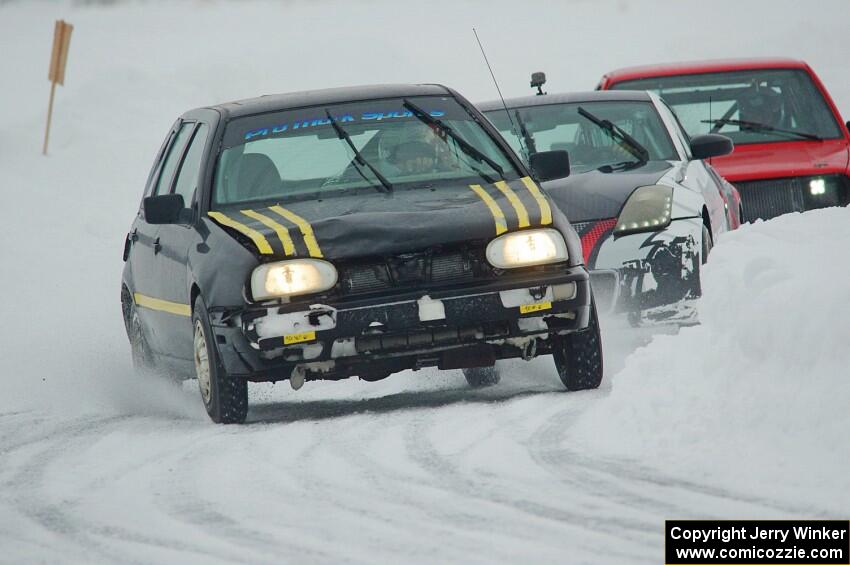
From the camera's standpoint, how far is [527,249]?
7.75 m

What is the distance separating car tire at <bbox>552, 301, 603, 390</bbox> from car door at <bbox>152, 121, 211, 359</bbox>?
1731 mm

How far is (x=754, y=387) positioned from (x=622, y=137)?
4689mm

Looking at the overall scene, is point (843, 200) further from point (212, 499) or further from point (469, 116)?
point (212, 499)

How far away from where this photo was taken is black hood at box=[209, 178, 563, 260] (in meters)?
7.61

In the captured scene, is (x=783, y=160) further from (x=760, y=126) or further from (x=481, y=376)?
(x=481, y=376)

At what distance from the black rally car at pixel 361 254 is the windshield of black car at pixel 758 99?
4.62 m

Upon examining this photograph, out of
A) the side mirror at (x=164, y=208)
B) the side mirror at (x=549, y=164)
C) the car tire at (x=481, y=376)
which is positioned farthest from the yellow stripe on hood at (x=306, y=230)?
the car tire at (x=481, y=376)

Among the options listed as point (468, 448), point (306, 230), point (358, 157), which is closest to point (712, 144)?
point (358, 157)

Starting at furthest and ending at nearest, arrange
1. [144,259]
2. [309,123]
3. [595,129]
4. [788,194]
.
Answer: [788,194]
[595,129]
[144,259]
[309,123]

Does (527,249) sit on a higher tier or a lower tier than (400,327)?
higher

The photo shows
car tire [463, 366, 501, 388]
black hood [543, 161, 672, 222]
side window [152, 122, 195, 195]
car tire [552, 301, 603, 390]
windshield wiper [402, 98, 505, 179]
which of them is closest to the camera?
car tire [552, 301, 603, 390]

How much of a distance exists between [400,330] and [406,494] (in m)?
1.84

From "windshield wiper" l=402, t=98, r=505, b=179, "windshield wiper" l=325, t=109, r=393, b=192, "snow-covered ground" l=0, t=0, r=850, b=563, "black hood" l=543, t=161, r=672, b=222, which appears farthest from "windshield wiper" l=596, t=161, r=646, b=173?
"windshield wiper" l=325, t=109, r=393, b=192

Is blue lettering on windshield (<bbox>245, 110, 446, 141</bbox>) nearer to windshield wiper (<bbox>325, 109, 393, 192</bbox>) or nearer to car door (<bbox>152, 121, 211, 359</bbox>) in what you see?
windshield wiper (<bbox>325, 109, 393, 192</bbox>)
